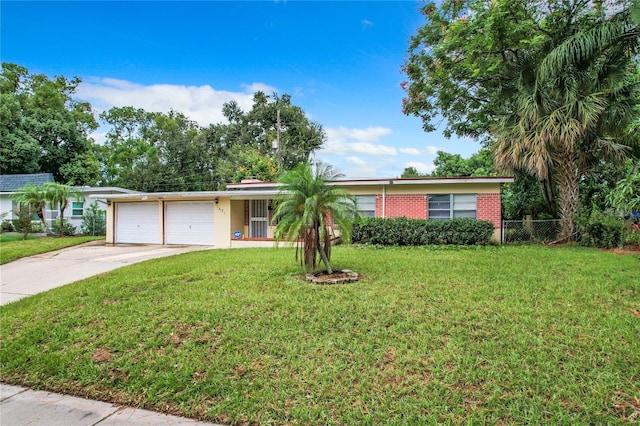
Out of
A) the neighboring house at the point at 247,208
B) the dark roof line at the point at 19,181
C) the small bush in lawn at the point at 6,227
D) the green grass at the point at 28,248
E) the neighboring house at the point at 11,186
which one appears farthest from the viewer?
the dark roof line at the point at 19,181

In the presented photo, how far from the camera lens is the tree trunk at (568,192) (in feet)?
39.1

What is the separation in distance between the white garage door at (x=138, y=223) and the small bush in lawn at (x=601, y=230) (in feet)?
52.6

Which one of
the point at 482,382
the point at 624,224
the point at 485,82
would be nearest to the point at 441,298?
the point at 482,382

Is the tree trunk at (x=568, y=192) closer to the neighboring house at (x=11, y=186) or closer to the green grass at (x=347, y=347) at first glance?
the green grass at (x=347, y=347)

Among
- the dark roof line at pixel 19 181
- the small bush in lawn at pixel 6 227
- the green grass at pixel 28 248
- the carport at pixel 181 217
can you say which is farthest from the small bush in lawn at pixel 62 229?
the dark roof line at pixel 19 181

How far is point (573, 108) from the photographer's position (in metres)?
10.9

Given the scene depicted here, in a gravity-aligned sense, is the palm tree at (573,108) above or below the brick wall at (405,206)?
above

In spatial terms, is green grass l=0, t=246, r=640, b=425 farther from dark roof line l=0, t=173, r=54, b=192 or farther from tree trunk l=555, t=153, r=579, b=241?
dark roof line l=0, t=173, r=54, b=192

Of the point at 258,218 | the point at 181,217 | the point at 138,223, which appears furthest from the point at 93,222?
the point at 258,218

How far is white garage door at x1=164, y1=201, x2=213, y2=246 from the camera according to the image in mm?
14891

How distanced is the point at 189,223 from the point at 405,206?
898 centimetres

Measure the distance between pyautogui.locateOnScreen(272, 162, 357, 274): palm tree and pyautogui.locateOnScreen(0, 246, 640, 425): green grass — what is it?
945 millimetres

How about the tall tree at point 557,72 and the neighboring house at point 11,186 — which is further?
the neighboring house at point 11,186

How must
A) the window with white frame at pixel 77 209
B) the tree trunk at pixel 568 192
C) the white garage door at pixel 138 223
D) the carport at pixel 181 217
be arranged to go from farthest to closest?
the window with white frame at pixel 77 209 < the white garage door at pixel 138 223 < the carport at pixel 181 217 < the tree trunk at pixel 568 192
